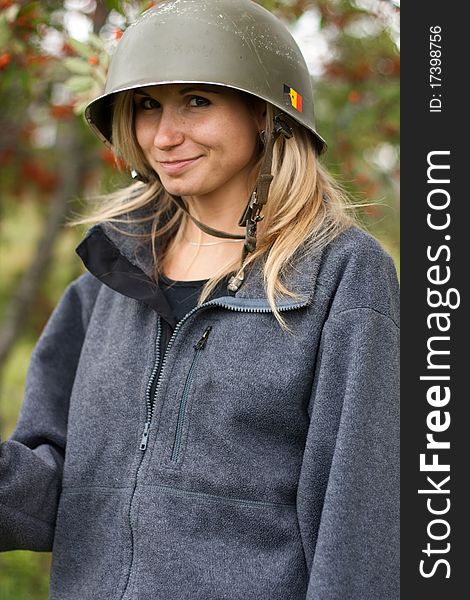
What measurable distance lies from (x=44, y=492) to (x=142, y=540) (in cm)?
38

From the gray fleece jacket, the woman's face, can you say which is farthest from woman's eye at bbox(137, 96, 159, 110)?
the gray fleece jacket

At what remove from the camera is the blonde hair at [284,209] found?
2.53 m

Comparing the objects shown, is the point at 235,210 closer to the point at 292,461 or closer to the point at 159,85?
the point at 159,85

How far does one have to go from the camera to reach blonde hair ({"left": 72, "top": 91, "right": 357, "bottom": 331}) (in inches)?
99.6

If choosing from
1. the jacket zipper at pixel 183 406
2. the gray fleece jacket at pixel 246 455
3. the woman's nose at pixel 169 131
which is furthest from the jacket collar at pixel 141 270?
the woman's nose at pixel 169 131

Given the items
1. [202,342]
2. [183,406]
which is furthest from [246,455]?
[202,342]

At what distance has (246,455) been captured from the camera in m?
2.43

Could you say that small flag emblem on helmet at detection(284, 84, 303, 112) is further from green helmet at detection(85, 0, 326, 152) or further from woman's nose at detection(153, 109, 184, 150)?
woman's nose at detection(153, 109, 184, 150)

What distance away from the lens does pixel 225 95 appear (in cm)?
264

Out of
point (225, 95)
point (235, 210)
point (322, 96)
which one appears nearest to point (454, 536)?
point (235, 210)

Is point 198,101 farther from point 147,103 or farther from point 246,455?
point 246,455

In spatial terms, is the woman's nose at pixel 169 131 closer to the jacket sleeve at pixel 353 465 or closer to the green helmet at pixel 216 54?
the green helmet at pixel 216 54

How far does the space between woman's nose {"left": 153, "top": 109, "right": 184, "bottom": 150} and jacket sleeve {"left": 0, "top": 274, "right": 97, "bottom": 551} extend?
1.91 ft

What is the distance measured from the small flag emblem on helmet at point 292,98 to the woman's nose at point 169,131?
30cm
